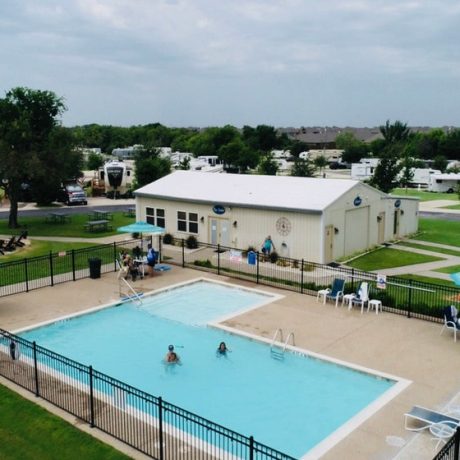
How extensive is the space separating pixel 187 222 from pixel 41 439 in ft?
71.8

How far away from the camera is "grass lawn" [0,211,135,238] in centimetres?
3714

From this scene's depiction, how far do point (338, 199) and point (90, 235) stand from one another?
16.9 meters

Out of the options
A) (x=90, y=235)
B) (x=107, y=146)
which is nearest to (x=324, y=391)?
(x=90, y=235)

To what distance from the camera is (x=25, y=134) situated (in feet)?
118

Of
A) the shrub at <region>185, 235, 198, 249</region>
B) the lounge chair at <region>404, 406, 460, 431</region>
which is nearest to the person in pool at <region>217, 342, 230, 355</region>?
the lounge chair at <region>404, 406, 460, 431</region>

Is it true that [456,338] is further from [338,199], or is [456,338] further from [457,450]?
[338,199]

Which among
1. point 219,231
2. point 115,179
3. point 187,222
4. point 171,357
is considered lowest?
point 171,357

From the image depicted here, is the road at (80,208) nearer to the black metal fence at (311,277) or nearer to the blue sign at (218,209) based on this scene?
the black metal fence at (311,277)

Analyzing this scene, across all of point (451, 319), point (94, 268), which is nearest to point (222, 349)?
point (451, 319)

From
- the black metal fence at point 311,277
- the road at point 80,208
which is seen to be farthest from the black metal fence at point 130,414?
the road at point 80,208

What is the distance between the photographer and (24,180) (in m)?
39.5

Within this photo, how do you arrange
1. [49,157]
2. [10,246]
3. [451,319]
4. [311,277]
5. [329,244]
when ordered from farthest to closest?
[49,157] → [10,246] → [329,244] → [311,277] → [451,319]

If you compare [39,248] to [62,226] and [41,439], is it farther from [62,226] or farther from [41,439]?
[41,439]

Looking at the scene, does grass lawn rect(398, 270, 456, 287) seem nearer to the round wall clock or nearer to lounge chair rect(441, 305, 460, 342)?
the round wall clock
